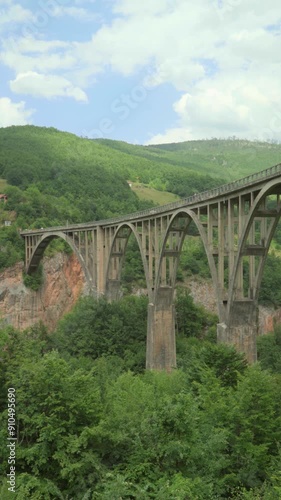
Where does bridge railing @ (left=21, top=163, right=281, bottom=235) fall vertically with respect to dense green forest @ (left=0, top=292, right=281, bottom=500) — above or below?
above

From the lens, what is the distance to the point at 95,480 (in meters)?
13.8

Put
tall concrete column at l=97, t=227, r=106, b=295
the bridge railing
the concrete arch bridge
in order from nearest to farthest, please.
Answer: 1. the bridge railing
2. the concrete arch bridge
3. tall concrete column at l=97, t=227, r=106, b=295

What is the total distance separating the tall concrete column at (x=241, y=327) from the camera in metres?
26.9

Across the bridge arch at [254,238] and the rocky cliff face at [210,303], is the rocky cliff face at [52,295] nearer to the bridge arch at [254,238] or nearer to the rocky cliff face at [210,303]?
the rocky cliff face at [210,303]

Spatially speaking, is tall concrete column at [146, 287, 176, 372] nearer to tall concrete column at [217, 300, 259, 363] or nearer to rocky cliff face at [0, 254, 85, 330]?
tall concrete column at [217, 300, 259, 363]

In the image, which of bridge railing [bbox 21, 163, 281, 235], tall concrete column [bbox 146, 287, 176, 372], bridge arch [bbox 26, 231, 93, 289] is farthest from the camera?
bridge arch [bbox 26, 231, 93, 289]

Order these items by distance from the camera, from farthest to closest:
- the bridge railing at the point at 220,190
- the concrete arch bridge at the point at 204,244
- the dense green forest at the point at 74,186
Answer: the dense green forest at the point at 74,186 → the concrete arch bridge at the point at 204,244 → the bridge railing at the point at 220,190

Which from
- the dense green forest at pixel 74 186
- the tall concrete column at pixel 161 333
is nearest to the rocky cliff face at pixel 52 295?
the dense green forest at pixel 74 186

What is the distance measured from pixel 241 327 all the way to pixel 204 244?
5.07 m

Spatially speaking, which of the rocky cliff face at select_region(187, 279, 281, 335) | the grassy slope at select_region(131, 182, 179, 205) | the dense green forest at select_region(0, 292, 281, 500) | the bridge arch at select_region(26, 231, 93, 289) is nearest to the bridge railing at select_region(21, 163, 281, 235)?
the dense green forest at select_region(0, 292, 281, 500)

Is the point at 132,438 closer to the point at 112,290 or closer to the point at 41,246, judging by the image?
the point at 112,290

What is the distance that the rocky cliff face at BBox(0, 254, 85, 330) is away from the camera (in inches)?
2621

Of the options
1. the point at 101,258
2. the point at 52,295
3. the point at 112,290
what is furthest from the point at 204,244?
the point at 52,295

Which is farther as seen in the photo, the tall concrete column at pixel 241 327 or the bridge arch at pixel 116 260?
the bridge arch at pixel 116 260
